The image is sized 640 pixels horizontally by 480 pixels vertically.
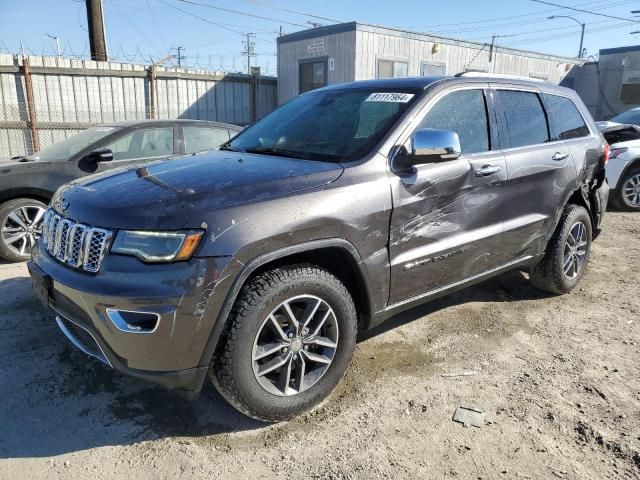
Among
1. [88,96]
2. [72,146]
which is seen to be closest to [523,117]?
[72,146]

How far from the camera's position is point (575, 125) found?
4.50 meters

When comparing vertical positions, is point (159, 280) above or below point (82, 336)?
above

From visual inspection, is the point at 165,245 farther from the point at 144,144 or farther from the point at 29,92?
the point at 29,92

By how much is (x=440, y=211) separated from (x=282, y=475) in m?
1.79

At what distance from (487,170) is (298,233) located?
1.62m

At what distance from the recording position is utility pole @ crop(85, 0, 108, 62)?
1392cm

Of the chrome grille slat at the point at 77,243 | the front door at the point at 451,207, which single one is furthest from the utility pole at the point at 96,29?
the front door at the point at 451,207

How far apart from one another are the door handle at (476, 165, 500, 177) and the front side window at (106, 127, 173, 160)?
397 cm

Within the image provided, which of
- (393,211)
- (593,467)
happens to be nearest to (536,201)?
(393,211)

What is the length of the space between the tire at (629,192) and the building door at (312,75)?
8.43 meters

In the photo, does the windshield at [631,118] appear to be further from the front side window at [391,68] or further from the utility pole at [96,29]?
the utility pole at [96,29]

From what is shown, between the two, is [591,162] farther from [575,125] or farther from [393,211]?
[393,211]

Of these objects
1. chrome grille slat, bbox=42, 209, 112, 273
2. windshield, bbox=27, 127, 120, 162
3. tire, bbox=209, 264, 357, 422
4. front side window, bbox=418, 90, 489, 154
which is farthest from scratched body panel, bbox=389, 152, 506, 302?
windshield, bbox=27, 127, 120, 162

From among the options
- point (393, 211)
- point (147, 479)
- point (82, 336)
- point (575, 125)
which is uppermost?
point (575, 125)
